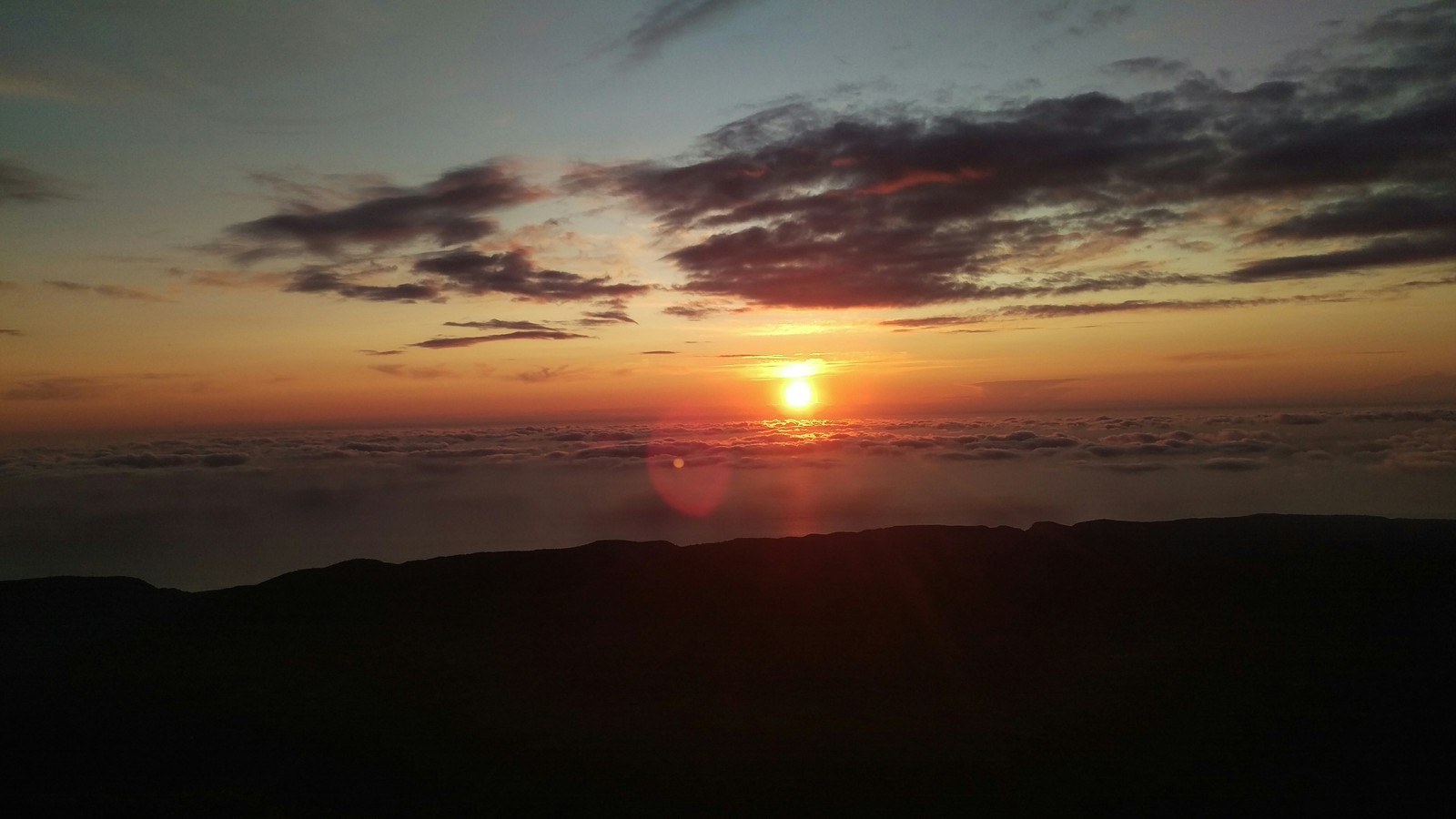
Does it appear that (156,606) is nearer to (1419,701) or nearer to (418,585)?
(418,585)

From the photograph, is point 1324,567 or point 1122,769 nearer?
point 1122,769

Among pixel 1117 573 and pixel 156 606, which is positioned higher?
pixel 1117 573

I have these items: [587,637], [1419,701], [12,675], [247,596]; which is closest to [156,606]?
[247,596]

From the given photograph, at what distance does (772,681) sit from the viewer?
17.6m

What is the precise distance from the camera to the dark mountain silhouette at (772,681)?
12.3 metres

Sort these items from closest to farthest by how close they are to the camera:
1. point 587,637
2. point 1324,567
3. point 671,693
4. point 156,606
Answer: point 671,693
point 587,637
point 1324,567
point 156,606

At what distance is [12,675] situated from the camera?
60.5 feet

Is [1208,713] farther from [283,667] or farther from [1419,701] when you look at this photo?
[283,667]

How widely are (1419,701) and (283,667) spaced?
2294 centimetres

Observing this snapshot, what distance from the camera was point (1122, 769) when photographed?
41.5 feet

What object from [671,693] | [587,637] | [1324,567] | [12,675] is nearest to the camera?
[671,693]

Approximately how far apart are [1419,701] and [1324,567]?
421 inches

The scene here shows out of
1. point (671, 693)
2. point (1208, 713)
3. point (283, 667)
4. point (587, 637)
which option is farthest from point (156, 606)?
point (1208, 713)

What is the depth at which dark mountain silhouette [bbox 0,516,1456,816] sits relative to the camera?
1232 centimetres
